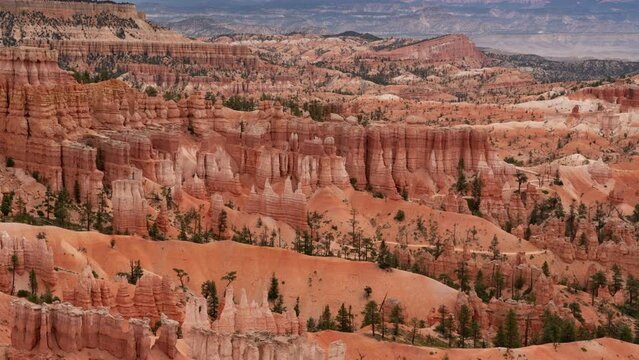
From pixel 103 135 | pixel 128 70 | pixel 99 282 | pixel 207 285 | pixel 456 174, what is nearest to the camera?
pixel 99 282

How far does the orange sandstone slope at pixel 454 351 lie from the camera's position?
165 feet

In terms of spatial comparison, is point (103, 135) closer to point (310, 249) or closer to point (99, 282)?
point (310, 249)

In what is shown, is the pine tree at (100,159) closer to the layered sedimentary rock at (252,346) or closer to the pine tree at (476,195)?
the layered sedimentary rock at (252,346)

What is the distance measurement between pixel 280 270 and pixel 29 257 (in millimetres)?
16090

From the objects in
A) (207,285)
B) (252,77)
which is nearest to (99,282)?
(207,285)

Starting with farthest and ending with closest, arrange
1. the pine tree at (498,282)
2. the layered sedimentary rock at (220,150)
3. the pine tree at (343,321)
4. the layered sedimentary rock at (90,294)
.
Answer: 1. the layered sedimentary rock at (220,150)
2. the pine tree at (498,282)
3. the pine tree at (343,321)
4. the layered sedimentary rock at (90,294)

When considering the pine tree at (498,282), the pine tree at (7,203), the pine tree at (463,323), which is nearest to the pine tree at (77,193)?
the pine tree at (7,203)

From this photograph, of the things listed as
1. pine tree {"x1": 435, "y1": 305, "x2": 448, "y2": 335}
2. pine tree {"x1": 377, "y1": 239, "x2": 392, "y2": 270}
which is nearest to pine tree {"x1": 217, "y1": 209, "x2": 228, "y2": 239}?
pine tree {"x1": 377, "y1": 239, "x2": 392, "y2": 270}

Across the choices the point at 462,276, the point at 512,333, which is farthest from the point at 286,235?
the point at 512,333

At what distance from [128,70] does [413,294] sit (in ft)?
306

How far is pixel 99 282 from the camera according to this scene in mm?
50500

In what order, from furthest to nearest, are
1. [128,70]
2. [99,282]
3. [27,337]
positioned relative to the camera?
[128,70]
[99,282]
[27,337]

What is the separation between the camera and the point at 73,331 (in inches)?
1479

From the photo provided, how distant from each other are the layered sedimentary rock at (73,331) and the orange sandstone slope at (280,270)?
20.2 metres
